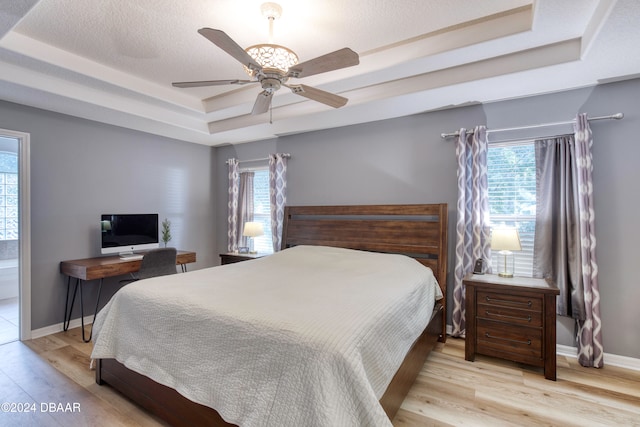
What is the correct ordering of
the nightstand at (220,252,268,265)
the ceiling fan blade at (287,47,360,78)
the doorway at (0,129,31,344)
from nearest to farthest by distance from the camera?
the ceiling fan blade at (287,47,360,78) < the doorway at (0,129,31,344) < the nightstand at (220,252,268,265)

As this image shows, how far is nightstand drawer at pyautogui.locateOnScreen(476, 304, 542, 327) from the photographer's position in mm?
2512

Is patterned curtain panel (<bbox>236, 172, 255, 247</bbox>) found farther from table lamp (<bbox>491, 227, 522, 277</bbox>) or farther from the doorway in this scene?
table lamp (<bbox>491, 227, 522, 277</bbox>)

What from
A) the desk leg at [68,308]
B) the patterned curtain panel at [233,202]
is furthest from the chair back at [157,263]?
the patterned curtain panel at [233,202]

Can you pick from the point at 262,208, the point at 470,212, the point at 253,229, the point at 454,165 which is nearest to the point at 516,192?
the point at 470,212

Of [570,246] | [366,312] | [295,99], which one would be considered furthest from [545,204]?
[295,99]

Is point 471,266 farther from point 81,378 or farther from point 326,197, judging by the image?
point 81,378

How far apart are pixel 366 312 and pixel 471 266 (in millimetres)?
1836

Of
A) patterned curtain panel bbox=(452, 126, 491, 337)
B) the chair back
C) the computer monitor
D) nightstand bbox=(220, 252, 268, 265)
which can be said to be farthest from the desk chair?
patterned curtain panel bbox=(452, 126, 491, 337)

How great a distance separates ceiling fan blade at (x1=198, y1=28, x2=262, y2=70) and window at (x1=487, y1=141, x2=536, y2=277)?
2481 millimetres

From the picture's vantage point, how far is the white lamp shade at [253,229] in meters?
4.38

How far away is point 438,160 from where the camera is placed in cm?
338

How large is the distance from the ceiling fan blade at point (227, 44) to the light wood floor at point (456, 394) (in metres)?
2.19

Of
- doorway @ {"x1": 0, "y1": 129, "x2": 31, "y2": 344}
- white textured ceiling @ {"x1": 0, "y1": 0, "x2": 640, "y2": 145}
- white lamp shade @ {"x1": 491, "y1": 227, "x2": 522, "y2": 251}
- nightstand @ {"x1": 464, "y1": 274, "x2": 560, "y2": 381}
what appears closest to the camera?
Result: white textured ceiling @ {"x1": 0, "y1": 0, "x2": 640, "y2": 145}

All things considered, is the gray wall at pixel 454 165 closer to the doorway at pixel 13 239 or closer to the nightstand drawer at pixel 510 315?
the nightstand drawer at pixel 510 315
